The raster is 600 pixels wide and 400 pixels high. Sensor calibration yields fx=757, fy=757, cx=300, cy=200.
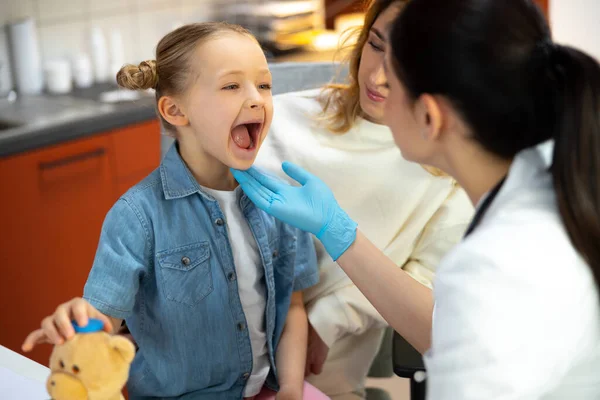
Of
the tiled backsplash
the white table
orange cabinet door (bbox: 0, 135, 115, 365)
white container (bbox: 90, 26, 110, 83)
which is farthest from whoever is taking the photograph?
white container (bbox: 90, 26, 110, 83)

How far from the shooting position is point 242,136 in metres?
1.31

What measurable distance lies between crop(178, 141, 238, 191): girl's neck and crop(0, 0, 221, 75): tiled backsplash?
1638 mm

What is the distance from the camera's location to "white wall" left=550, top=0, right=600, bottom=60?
3664 mm

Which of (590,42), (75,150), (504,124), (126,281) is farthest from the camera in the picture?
(590,42)

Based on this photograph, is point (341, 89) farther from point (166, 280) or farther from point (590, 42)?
point (590, 42)

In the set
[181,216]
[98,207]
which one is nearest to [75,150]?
[98,207]

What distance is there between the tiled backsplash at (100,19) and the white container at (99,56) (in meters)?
0.06

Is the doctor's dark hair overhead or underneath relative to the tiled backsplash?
overhead

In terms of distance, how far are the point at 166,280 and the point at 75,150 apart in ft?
4.09

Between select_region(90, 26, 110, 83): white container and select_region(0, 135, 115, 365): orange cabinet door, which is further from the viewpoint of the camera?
select_region(90, 26, 110, 83): white container

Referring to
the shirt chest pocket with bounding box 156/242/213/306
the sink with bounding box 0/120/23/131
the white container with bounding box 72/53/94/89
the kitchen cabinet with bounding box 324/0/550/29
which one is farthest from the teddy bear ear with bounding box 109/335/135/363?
the kitchen cabinet with bounding box 324/0/550/29

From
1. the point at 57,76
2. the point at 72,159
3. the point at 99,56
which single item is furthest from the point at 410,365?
the point at 99,56

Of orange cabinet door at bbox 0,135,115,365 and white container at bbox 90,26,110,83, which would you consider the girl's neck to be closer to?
orange cabinet door at bbox 0,135,115,365

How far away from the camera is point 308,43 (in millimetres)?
3324
